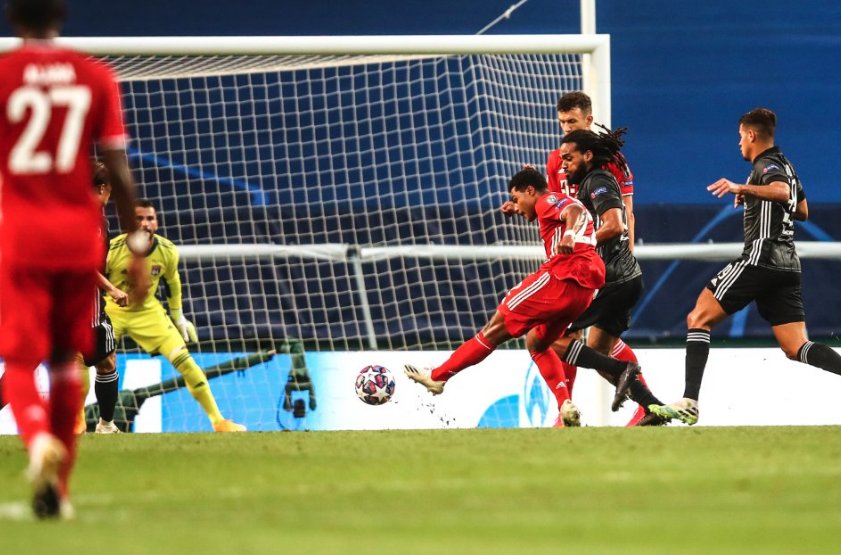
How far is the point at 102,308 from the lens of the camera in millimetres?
9148

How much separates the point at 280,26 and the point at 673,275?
472 centimetres

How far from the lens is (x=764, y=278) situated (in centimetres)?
846

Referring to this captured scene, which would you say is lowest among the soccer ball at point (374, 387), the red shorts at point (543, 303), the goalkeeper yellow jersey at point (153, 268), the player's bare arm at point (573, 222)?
the soccer ball at point (374, 387)

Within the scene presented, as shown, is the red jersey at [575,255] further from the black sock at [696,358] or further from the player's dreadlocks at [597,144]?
the black sock at [696,358]

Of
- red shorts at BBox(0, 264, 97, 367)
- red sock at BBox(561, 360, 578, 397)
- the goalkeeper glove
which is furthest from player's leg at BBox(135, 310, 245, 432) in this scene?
red shorts at BBox(0, 264, 97, 367)

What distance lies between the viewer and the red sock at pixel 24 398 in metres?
4.20

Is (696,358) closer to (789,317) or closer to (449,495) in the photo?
(789,317)

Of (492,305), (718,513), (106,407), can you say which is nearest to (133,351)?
(106,407)

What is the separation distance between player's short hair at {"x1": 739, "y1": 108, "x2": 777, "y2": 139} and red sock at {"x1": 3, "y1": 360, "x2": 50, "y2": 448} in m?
5.35

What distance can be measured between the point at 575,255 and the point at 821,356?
153 centimetres

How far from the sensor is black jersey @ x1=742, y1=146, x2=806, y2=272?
27.7 ft

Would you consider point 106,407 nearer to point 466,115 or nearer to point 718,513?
point 466,115

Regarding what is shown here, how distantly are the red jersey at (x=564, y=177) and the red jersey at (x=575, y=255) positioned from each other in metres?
0.48

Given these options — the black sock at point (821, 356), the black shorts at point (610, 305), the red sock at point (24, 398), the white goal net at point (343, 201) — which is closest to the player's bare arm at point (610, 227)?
the black shorts at point (610, 305)
